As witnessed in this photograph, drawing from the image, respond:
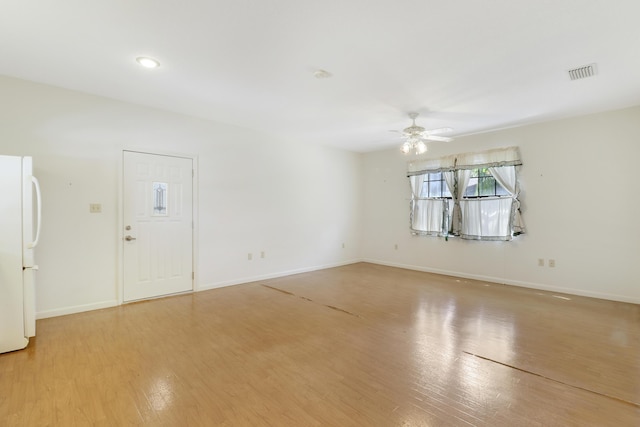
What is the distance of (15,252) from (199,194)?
223cm

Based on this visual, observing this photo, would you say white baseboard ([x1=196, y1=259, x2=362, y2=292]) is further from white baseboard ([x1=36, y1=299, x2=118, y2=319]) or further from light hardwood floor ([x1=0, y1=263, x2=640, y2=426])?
white baseboard ([x1=36, y1=299, x2=118, y2=319])

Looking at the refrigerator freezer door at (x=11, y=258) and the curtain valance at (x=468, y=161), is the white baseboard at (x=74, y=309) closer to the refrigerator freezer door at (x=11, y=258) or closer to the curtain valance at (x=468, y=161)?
the refrigerator freezer door at (x=11, y=258)

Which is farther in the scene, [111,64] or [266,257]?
[266,257]

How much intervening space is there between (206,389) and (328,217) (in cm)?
480

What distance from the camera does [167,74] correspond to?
3.16m

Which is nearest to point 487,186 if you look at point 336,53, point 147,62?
point 336,53

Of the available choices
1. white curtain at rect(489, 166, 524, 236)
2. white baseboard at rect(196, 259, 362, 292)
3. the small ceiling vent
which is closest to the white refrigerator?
white baseboard at rect(196, 259, 362, 292)

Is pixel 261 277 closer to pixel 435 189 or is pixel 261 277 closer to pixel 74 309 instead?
pixel 74 309

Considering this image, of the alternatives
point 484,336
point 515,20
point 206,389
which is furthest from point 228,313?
point 515,20

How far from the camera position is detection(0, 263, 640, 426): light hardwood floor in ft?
6.16

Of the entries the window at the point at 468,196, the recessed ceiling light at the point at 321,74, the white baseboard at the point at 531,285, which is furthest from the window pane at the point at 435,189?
the recessed ceiling light at the point at 321,74

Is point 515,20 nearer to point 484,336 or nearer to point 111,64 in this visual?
point 484,336

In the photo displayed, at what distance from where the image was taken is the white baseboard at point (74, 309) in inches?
135

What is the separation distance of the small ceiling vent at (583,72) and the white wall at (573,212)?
1.77m
